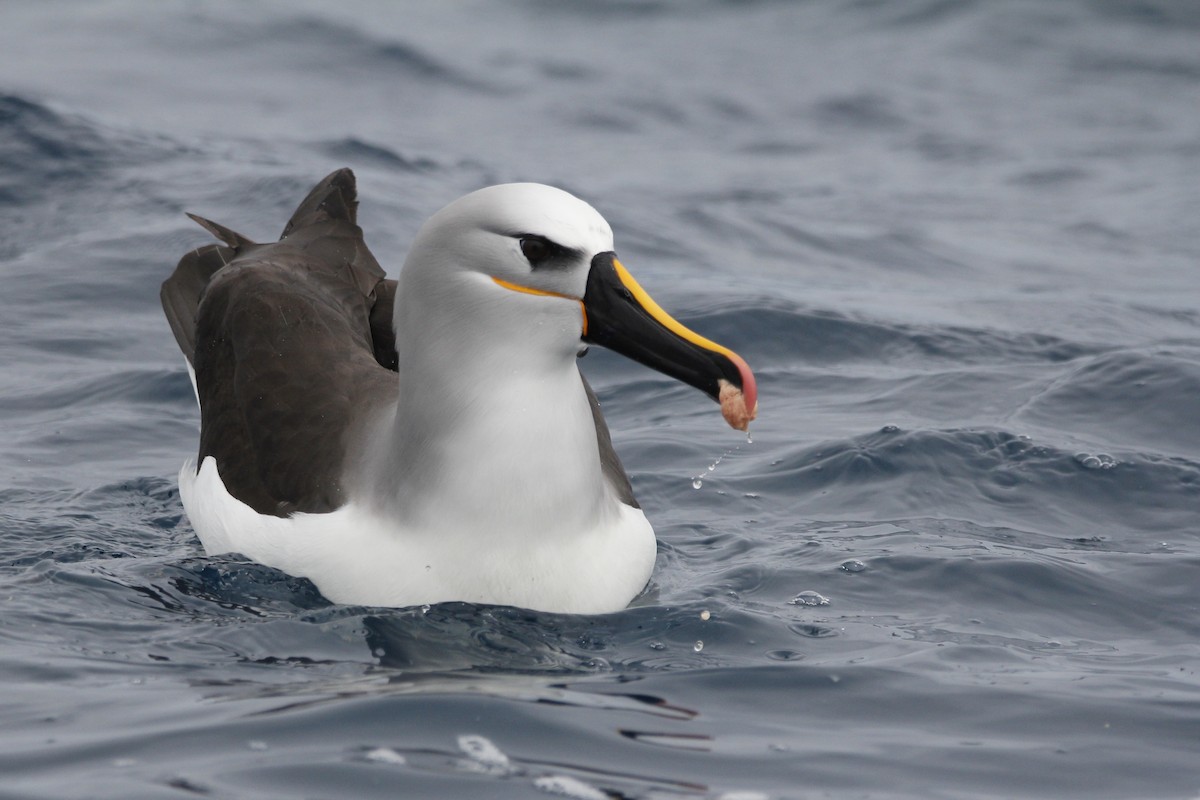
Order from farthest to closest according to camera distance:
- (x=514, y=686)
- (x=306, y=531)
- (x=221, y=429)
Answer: (x=221, y=429)
(x=306, y=531)
(x=514, y=686)

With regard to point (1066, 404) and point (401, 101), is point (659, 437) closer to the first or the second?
point (1066, 404)

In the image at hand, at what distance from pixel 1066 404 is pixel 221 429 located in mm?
5048

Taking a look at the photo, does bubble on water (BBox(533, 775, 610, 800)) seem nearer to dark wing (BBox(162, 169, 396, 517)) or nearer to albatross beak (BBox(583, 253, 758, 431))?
albatross beak (BBox(583, 253, 758, 431))

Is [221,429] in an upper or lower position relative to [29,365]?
upper

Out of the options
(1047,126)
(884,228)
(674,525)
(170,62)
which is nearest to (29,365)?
(674,525)

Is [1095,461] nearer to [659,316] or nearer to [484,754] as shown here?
[659,316]

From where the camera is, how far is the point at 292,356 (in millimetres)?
7020

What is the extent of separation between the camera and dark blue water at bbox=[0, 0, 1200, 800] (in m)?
5.00

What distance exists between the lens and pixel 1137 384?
10.0m

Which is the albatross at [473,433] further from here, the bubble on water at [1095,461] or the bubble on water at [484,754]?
the bubble on water at [1095,461]

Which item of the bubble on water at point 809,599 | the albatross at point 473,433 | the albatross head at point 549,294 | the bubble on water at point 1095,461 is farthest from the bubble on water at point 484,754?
the bubble on water at point 1095,461

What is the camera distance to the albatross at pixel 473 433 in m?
5.63

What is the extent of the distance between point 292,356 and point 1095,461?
4074 millimetres

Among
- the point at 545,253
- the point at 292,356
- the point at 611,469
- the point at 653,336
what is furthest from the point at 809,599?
the point at 292,356
